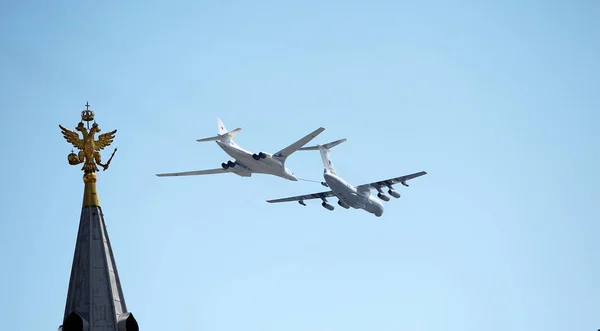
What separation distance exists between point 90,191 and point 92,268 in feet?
7.92

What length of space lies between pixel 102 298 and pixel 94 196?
308 cm

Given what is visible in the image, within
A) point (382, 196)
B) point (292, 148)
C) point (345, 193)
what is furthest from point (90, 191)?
point (382, 196)

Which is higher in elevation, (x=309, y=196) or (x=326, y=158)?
(x=309, y=196)

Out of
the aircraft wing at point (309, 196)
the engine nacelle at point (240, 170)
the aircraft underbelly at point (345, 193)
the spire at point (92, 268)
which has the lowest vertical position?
the spire at point (92, 268)

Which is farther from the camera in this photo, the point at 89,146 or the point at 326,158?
the point at 326,158

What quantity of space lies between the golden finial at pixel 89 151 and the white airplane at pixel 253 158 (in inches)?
2401

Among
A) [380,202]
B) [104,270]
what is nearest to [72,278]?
[104,270]

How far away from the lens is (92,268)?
25.8 meters

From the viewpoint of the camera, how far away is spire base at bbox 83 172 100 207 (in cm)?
2714

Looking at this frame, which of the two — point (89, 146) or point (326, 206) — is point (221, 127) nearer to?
point (326, 206)

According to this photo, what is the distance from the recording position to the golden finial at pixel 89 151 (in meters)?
27.1

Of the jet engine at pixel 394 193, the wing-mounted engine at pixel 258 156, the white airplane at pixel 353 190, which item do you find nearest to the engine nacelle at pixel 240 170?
the wing-mounted engine at pixel 258 156

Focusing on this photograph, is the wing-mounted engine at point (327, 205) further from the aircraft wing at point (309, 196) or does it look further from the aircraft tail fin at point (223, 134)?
the aircraft tail fin at point (223, 134)

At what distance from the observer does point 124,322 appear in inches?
965
